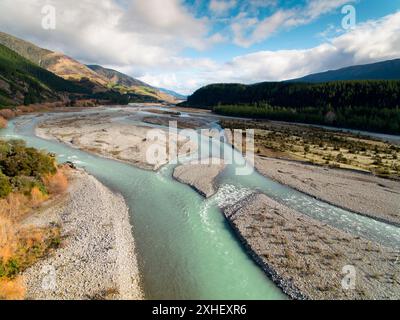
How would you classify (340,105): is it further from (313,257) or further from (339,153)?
(313,257)

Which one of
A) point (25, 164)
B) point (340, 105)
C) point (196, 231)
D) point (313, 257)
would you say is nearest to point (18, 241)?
point (25, 164)

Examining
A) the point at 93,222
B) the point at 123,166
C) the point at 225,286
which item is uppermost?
the point at 123,166

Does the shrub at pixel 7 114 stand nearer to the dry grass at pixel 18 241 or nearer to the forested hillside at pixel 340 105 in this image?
the dry grass at pixel 18 241

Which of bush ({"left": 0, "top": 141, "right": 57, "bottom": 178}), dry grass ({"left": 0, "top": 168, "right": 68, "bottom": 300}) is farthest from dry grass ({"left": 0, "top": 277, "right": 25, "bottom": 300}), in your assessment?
bush ({"left": 0, "top": 141, "right": 57, "bottom": 178})

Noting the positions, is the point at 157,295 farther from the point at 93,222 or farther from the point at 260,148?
the point at 260,148
